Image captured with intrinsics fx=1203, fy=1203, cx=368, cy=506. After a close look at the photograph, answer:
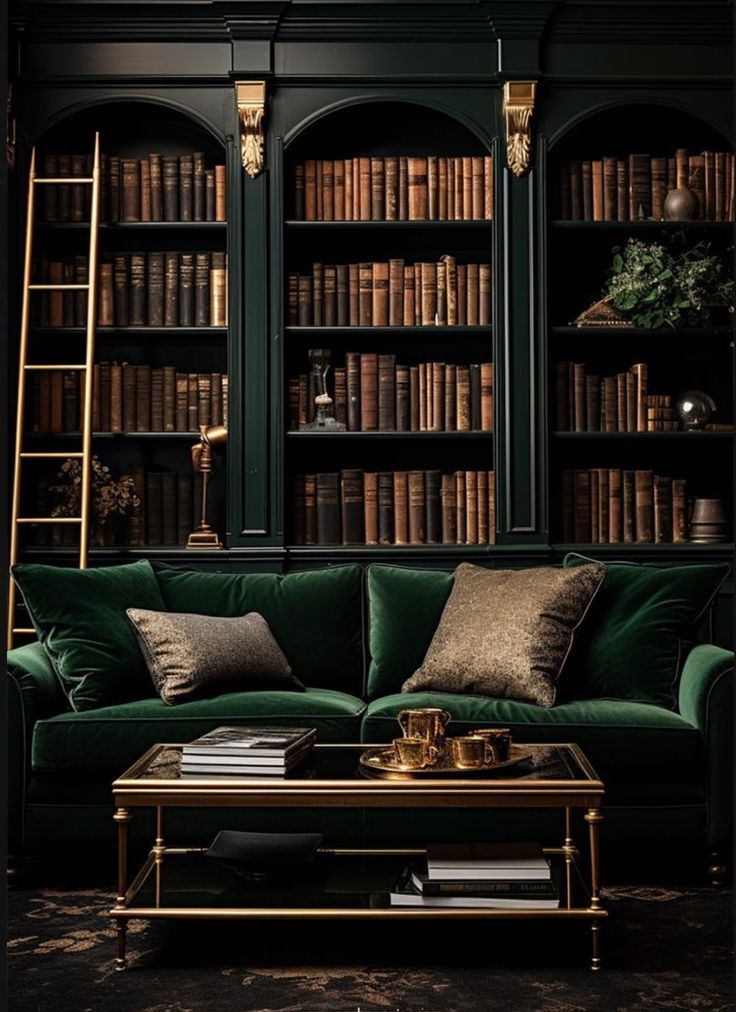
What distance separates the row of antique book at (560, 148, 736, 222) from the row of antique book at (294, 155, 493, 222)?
0.35m

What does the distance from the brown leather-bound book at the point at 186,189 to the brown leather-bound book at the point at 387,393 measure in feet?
3.07

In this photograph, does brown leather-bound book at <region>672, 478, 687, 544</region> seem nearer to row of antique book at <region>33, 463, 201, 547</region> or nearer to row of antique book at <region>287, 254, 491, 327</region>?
row of antique book at <region>287, 254, 491, 327</region>

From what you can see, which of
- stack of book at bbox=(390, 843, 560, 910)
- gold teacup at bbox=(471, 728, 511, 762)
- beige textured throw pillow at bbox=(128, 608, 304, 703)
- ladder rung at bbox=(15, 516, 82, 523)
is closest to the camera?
stack of book at bbox=(390, 843, 560, 910)

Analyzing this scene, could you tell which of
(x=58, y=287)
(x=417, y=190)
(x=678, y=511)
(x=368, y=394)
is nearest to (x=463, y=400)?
(x=368, y=394)

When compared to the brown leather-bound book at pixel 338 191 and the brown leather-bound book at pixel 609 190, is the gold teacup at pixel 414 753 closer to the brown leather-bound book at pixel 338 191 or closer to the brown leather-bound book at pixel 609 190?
the brown leather-bound book at pixel 338 191

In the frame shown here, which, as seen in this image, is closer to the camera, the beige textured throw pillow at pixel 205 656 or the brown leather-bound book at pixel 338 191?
the beige textured throw pillow at pixel 205 656

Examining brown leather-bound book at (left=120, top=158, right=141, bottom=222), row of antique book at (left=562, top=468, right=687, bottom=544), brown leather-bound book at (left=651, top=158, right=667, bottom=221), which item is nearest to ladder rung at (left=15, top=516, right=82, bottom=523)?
brown leather-bound book at (left=120, top=158, right=141, bottom=222)

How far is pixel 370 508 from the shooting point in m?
4.67

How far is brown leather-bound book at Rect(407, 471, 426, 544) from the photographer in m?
4.65

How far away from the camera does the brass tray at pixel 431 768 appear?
7.93 ft

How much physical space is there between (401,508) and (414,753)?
2248mm

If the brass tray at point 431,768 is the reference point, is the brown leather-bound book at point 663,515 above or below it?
above

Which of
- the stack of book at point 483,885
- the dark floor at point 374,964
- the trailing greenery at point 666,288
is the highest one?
the trailing greenery at point 666,288

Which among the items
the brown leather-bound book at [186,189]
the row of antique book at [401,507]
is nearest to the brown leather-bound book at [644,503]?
the row of antique book at [401,507]
